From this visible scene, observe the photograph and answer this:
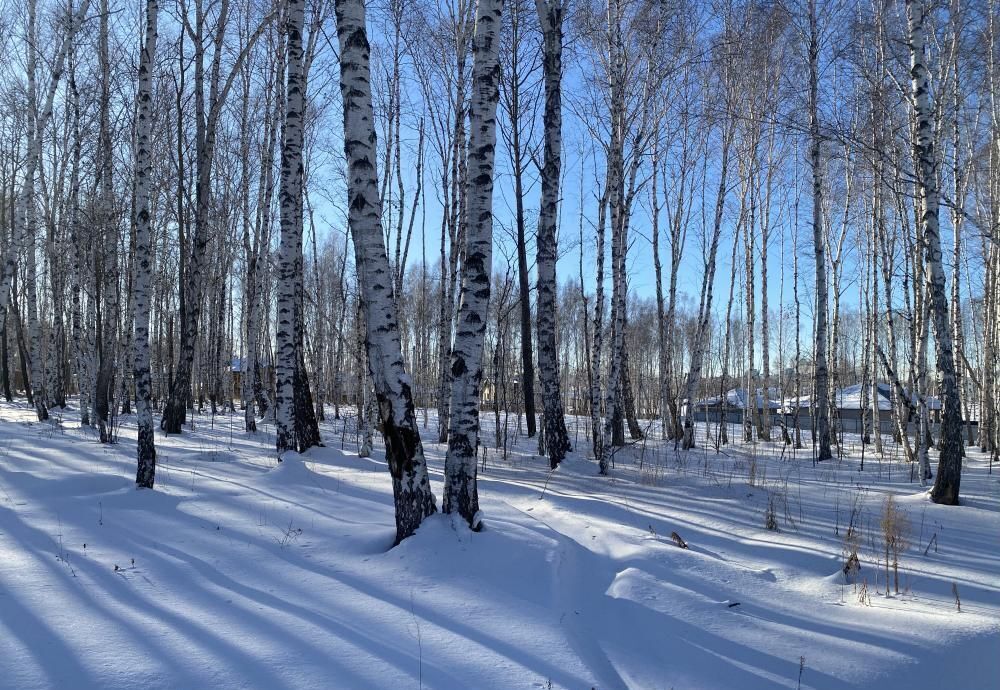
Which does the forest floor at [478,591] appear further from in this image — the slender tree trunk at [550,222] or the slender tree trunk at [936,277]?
the slender tree trunk at [550,222]

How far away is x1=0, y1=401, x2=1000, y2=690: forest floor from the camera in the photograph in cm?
265

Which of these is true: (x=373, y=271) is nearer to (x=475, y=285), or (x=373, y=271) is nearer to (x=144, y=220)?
(x=475, y=285)

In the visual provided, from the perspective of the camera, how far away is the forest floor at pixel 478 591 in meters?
2.65

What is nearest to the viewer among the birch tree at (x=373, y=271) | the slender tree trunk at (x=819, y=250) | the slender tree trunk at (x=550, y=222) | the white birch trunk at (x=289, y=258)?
the birch tree at (x=373, y=271)

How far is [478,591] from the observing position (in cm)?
353

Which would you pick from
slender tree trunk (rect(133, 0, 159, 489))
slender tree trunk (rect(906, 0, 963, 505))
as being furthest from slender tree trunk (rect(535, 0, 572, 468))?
slender tree trunk (rect(133, 0, 159, 489))

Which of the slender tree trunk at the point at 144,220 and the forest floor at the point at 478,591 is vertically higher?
the slender tree trunk at the point at 144,220

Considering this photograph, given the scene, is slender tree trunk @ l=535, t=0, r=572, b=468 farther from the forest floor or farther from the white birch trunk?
the white birch trunk

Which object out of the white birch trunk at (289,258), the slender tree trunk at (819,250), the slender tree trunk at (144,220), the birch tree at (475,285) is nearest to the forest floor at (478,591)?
the birch tree at (475,285)

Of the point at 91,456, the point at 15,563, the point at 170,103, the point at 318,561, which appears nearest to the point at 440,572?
the point at 318,561

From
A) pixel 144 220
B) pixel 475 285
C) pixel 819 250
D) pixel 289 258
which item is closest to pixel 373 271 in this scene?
pixel 475 285

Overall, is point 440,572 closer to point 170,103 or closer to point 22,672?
point 22,672

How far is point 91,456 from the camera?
313 inches

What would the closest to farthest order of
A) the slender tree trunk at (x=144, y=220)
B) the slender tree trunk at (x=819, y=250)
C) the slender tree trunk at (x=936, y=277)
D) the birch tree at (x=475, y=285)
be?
the birch tree at (x=475, y=285) < the slender tree trunk at (x=144, y=220) < the slender tree trunk at (x=936, y=277) < the slender tree trunk at (x=819, y=250)
